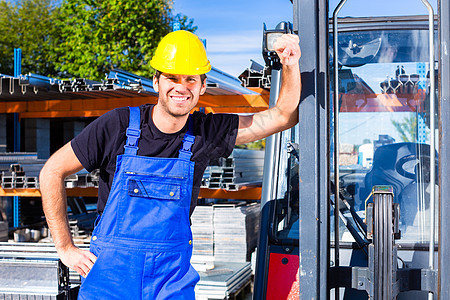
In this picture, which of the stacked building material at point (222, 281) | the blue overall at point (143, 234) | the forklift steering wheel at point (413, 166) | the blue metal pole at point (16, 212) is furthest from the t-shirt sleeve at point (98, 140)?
the blue metal pole at point (16, 212)

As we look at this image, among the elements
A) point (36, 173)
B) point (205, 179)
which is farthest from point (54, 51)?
point (205, 179)

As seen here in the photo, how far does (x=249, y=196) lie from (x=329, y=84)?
14.5ft

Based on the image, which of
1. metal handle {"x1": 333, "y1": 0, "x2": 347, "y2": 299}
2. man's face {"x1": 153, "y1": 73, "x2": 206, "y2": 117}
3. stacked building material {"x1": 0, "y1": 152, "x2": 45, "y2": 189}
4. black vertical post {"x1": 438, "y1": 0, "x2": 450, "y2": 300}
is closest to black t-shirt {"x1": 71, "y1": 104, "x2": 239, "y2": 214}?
man's face {"x1": 153, "y1": 73, "x2": 206, "y2": 117}

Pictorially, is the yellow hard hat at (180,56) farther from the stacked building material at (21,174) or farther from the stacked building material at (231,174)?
the stacked building material at (21,174)

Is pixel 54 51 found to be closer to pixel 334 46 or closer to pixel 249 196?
pixel 249 196

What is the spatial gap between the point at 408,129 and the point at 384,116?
0.15 metres

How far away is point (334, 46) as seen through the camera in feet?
7.24

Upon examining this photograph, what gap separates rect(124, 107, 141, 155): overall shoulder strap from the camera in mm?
2398

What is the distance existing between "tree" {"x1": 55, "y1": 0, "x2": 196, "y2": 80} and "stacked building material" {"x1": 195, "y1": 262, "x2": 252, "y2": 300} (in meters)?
12.5

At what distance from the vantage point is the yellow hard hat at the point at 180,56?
244 centimetres

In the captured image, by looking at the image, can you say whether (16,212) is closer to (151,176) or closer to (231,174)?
(231,174)

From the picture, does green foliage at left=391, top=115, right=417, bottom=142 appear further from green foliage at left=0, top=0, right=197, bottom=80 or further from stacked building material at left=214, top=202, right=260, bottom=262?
green foliage at left=0, top=0, right=197, bottom=80

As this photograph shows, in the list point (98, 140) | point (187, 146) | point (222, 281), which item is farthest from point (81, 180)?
point (187, 146)

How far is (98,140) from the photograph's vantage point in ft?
8.03
